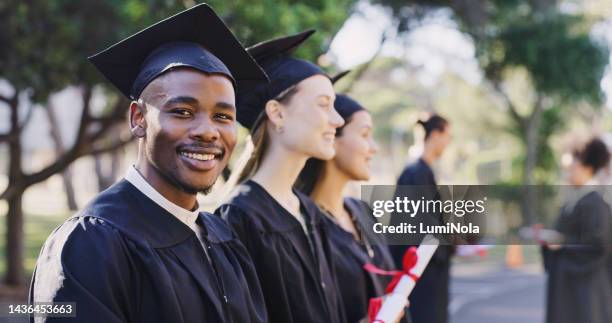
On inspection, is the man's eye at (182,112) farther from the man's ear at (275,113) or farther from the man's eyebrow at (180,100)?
the man's ear at (275,113)

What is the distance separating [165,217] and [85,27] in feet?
26.0

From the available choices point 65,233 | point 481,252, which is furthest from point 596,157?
point 65,233

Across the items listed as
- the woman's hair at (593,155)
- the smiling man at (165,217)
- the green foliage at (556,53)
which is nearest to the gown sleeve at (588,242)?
the woman's hair at (593,155)

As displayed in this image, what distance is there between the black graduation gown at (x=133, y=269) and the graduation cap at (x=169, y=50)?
36 centimetres

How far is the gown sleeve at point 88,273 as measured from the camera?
1923mm

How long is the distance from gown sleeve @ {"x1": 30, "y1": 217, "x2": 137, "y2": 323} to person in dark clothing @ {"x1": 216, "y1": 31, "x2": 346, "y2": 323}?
1.06m

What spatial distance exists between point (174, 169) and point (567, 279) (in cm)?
491

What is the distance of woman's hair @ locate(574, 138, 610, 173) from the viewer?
624 centimetres

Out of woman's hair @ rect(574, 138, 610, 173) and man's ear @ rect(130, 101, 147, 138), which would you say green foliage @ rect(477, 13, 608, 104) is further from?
man's ear @ rect(130, 101, 147, 138)

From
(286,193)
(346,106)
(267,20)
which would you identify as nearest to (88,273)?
(286,193)

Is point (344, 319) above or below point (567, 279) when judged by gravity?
above

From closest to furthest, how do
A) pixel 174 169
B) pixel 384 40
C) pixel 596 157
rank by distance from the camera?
1. pixel 174 169
2. pixel 596 157
3. pixel 384 40

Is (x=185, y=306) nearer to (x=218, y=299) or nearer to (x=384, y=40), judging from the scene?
(x=218, y=299)

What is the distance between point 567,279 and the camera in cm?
641
